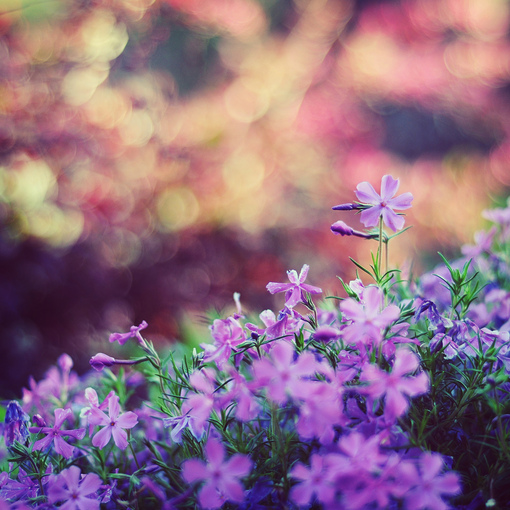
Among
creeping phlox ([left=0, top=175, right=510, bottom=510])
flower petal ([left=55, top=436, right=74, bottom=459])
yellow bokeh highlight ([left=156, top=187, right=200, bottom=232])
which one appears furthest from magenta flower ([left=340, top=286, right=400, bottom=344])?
yellow bokeh highlight ([left=156, top=187, right=200, bottom=232])

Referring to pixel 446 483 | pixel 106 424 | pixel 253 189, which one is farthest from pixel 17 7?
pixel 446 483

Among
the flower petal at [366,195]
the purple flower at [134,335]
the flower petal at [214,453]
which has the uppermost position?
the flower petal at [366,195]

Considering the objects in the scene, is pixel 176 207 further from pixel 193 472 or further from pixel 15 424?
pixel 193 472

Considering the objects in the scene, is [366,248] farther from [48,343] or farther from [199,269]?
[48,343]

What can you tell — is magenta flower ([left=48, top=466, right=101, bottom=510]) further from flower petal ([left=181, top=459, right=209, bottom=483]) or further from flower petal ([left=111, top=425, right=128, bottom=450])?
flower petal ([left=181, top=459, right=209, bottom=483])

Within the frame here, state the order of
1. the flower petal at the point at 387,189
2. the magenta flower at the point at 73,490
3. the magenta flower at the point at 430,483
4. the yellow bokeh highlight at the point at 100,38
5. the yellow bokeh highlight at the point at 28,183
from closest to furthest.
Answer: the magenta flower at the point at 430,483 → the magenta flower at the point at 73,490 → the flower petal at the point at 387,189 → the yellow bokeh highlight at the point at 28,183 → the yellow bokeh highlight at the point at 100,38

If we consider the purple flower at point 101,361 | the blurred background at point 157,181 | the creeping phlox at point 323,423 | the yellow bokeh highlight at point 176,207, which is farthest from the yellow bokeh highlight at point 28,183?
the purple flower at point 101,361

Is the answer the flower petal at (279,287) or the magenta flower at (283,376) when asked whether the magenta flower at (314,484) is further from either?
the flower petal at (279,287)
